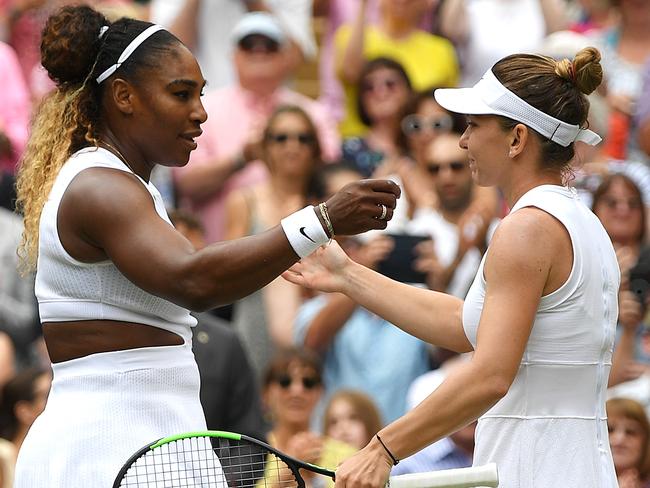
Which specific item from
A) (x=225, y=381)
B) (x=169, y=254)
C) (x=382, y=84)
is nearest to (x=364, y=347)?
(x=225, y=381)

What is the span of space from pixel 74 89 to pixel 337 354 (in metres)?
3.69

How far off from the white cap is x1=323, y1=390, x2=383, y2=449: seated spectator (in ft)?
9.15

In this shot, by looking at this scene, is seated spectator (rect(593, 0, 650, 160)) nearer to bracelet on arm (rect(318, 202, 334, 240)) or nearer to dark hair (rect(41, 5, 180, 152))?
dark hair (rect(41, 5, 180, 152))

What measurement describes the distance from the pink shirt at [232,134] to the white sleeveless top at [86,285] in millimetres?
4514

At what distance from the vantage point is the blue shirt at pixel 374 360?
23.9 feet

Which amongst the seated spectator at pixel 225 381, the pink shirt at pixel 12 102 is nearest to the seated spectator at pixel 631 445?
the seated spectator at pixel 225 381

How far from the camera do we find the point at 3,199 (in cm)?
795

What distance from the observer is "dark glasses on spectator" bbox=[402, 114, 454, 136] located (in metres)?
8.27

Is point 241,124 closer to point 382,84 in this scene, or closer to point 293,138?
point 293,138

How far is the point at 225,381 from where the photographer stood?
22.2 feet

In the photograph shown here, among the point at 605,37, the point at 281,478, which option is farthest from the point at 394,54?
the point at 281,478

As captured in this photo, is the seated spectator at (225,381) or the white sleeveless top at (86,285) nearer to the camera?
the white sleeveless top at (86,285)

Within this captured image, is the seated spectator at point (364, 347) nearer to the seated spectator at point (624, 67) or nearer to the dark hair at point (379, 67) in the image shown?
the dark hair at point (379, 67)

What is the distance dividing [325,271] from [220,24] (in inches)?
201
